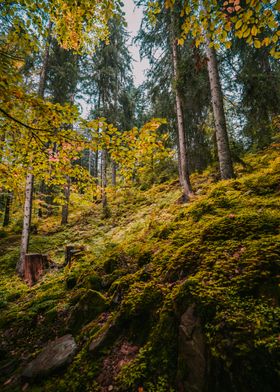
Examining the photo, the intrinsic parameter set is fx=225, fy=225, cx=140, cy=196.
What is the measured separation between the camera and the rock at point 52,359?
2979 mm

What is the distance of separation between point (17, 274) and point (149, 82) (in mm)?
12761

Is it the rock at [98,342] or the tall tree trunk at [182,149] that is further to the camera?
the tall tree trunk at [182,149]

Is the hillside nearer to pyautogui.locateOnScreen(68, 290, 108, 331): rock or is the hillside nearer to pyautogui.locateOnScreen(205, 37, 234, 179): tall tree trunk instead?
pyautogui.locateOnScreen(68, 290, 108, 331): rock

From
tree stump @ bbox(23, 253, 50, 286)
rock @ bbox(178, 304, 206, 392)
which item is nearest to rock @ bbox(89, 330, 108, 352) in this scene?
rock @ bbox(178, 304, 206, 392)

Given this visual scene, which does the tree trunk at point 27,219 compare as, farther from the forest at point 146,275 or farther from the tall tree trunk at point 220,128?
the tall tree trunk at point 220,128

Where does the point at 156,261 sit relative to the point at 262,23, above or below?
below

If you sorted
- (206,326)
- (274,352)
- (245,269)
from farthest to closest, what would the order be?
(245,269) < (206,326) < (274,352)

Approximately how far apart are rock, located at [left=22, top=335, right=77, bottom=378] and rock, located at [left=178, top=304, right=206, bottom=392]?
1.72 m

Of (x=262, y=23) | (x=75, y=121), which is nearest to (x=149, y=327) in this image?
(x=75, y=121)

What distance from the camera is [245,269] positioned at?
2.48 metres

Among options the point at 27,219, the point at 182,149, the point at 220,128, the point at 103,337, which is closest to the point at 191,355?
the point at 103,337

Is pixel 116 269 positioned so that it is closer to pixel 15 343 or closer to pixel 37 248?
pixel 15 343

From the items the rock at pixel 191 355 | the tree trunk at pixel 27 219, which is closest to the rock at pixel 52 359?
the rock at pixel 191 355

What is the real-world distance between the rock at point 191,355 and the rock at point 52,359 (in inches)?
67.8
